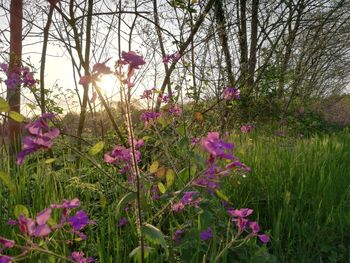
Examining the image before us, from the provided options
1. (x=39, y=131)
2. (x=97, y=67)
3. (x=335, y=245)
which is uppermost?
(x=97, y=67)

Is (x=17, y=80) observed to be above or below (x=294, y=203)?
above

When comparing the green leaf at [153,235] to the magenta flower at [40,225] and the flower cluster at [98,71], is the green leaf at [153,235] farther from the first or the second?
the flower cluster at [98,71]

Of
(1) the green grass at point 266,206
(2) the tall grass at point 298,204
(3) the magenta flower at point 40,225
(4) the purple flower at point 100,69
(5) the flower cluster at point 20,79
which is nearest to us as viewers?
(3) the magenta flower at point 40,225

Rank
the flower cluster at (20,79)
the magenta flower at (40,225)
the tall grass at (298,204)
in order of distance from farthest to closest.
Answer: the flower cluster at (20,79)
the tall grass at (298,204)
the magenta flower at (40,225)

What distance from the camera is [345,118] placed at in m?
13.5

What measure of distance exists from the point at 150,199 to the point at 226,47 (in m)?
3.74

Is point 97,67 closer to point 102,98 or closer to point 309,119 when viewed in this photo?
point 102,98

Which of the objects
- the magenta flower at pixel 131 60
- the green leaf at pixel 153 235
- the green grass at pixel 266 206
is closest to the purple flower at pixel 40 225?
the green leaf at pixel 153 235

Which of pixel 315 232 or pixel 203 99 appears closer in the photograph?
pixel 315 232

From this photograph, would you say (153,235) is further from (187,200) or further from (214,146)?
(187,200)

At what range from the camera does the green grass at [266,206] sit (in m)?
1.84

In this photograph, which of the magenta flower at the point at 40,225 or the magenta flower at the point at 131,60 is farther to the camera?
the magenta flower at the point at 131,60

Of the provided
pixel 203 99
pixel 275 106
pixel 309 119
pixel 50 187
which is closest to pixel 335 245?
pixel 50 187

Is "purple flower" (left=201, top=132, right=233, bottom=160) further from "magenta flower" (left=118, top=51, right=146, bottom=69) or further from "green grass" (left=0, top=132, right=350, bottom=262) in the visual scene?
"green grass" (left=0, top=132, right=350, bottom=262)
